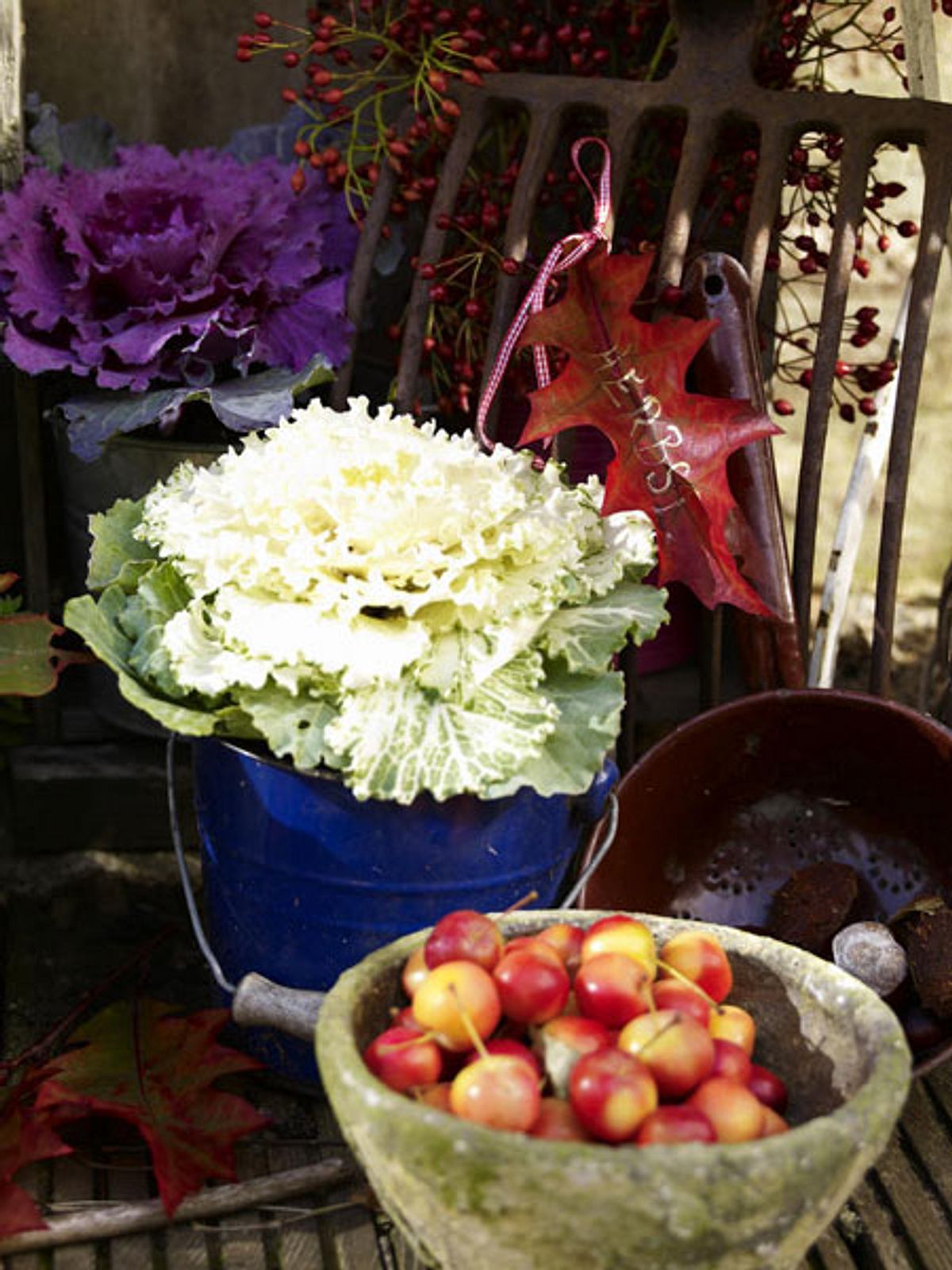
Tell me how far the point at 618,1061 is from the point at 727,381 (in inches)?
46.4

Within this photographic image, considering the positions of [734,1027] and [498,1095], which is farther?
[734,1027]

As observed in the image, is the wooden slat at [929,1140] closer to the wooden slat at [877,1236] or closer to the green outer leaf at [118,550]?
the wooden slat at [877,1236]

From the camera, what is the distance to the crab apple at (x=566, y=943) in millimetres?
1506

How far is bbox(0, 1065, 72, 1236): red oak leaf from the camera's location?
65.2 inches

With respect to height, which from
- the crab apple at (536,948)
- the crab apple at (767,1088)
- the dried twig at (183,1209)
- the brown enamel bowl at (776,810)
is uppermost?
the crab apple at (536,948)

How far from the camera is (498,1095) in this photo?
126 centimetres

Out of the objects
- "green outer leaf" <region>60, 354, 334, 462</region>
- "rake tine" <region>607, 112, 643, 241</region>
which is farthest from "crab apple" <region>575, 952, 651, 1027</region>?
"rake tine" <region>607, 112, 643, 241</region>

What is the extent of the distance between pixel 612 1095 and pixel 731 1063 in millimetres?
165

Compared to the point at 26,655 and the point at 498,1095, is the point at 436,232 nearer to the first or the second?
the point at 26,655

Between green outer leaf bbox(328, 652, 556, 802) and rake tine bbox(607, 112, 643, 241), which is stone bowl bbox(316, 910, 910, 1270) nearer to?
green outer leaf bbox(328, 652, 556, 802)

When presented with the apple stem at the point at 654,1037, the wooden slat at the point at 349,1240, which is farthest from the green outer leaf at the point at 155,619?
the apple stem at the point at 654,1037

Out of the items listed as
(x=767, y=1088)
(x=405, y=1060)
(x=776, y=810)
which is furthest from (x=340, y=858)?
(x=776, y=810)

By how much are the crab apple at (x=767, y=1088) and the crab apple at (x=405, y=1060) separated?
11.8 inches

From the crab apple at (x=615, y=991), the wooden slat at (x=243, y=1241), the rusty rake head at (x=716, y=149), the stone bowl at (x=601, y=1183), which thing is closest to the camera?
the stone bowl at (x=601, y=1183)
